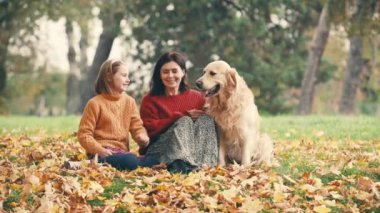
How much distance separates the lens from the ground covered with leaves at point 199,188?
4.82 metres

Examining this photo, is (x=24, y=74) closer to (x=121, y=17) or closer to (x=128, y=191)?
(x=121, y=17)

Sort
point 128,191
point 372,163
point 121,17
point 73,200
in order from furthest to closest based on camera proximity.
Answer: point 121,17, point 372,163, point 128,191, point 73,200

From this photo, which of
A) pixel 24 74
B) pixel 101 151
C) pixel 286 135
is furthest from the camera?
pixel 24 74

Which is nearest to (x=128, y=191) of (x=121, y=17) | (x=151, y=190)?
(x=151, y=190)

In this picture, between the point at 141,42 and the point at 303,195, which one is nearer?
the point at 303,195

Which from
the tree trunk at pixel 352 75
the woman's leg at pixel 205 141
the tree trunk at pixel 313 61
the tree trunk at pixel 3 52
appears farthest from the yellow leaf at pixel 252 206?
the tree trunk at pixel 3 52

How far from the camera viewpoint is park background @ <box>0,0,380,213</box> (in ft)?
16.7

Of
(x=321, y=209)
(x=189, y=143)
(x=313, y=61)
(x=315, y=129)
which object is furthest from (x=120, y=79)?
(x=313, y=61)

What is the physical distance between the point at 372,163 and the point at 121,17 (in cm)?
1600

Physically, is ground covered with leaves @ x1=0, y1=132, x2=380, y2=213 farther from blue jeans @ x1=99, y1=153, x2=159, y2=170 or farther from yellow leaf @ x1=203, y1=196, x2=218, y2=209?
blue jeans @ x1=99, y1=153, x2=159, y2=170

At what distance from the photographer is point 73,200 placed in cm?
489

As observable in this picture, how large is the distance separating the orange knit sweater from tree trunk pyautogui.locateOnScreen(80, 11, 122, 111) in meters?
14.7

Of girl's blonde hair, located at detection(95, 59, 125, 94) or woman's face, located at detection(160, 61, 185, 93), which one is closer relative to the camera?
girl's blonde hair, located at detection(95, 59, 125, 94)

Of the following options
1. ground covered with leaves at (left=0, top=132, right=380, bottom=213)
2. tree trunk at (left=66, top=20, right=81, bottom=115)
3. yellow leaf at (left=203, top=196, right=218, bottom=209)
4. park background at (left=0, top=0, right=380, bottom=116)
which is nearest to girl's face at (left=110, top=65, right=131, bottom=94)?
ground covered with leaves at (left=0, top=132, right=380, bottom=213)
